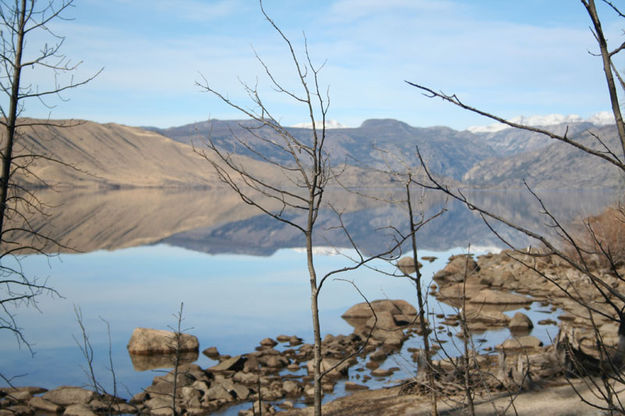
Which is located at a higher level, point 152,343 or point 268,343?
point 152,343

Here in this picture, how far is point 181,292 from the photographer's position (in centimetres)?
2850

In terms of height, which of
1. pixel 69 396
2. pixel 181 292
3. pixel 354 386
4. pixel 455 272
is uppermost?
pixel 455 272

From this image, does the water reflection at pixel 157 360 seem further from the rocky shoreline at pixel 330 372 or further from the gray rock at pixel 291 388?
the gray rock at pixel 291 388

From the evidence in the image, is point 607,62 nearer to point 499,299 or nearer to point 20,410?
point 20,410

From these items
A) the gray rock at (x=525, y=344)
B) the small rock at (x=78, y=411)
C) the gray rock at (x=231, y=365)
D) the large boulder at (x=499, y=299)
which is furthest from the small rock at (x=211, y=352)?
the large boulder at (x=499, y=299)

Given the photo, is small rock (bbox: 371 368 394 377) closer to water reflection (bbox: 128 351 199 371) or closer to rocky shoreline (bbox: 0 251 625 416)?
rocky shoreline (bbox: 0 251 625 416)

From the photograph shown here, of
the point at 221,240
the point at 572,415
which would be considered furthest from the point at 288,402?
the point at 221,240

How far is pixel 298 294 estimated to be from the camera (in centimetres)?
2858

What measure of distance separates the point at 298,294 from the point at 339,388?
44.9ft

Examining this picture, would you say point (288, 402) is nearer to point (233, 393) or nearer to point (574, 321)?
point (233, 393)

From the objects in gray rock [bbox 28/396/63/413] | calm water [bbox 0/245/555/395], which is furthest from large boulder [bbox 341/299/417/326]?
gray rock [bbox 28/396/63/413]

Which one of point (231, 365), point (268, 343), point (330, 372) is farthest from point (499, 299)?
point (231, 365)

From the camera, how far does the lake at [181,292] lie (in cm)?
1844

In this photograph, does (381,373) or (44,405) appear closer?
(44,405)
